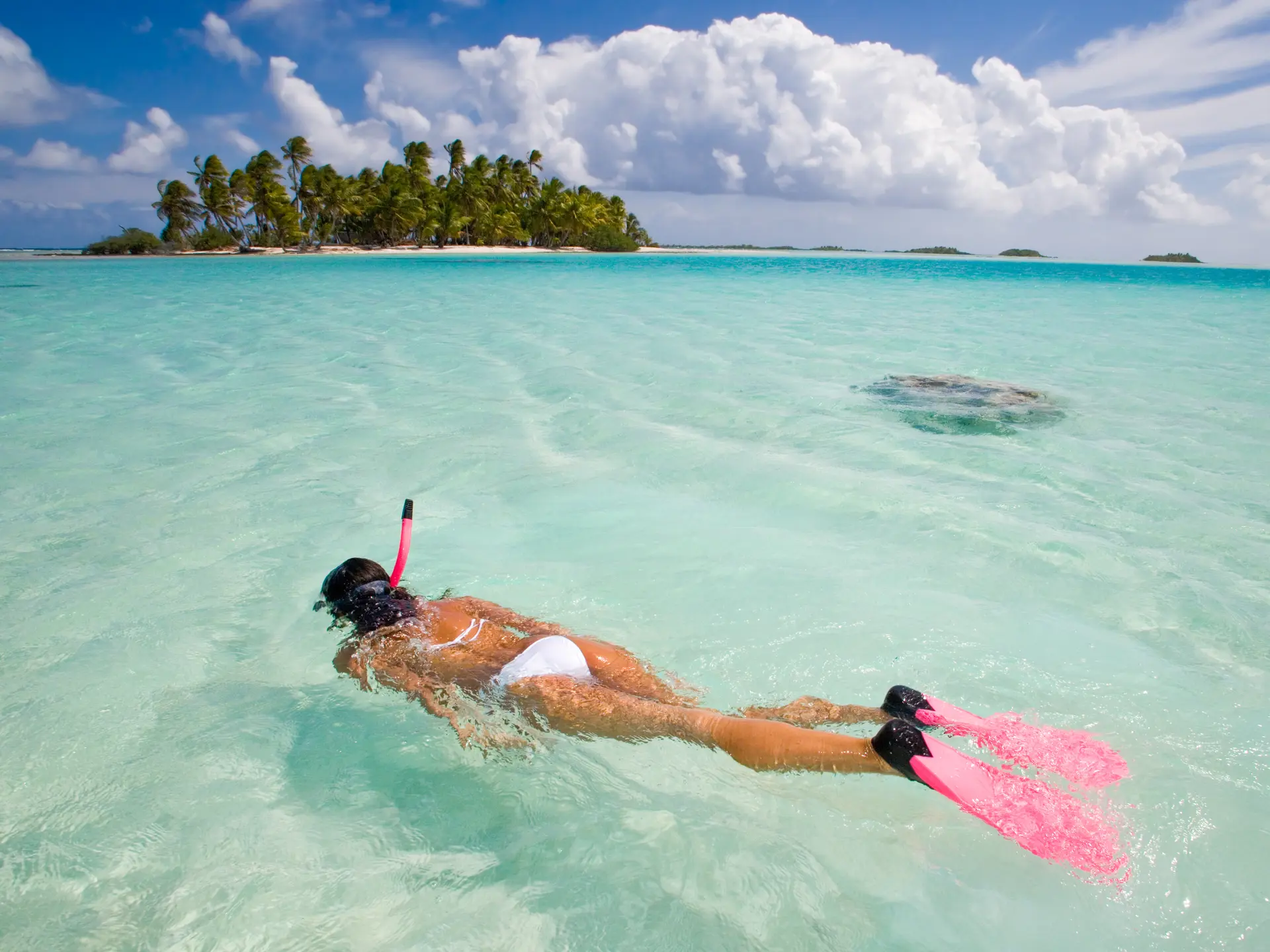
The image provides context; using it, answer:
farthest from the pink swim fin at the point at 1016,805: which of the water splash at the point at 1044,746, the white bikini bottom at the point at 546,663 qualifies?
the white bikini bottom at the point at 546,663

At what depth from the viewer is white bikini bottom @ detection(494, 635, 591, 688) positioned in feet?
9.30

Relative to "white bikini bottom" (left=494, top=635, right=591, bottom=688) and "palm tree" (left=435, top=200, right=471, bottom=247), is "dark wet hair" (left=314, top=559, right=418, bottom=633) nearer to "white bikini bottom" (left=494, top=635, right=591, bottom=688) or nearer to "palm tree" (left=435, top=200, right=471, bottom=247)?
"white bikini bottom" (left=494, top=635, right=591, bottom=688)

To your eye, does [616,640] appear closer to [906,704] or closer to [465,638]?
[465,638]

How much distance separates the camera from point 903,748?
2.25 meters

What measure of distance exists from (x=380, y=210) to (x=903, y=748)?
234 ft

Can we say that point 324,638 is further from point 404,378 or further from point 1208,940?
point 404,378

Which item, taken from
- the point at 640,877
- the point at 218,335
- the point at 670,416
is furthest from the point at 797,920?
the point at 218,335

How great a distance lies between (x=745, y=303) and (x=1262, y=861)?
19857mm

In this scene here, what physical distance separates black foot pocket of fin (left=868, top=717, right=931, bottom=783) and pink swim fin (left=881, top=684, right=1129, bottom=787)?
28 centimetres

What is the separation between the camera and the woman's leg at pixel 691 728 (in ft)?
7.80

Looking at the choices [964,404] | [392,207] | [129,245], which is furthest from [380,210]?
[964,404]

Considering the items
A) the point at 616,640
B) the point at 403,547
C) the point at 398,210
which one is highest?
the point at 398,210

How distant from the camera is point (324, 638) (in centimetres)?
369

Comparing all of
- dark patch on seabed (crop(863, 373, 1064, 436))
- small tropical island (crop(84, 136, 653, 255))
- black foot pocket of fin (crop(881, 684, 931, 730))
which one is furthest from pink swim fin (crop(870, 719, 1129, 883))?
small tropical island (crop(84, 136, 653, 255))
